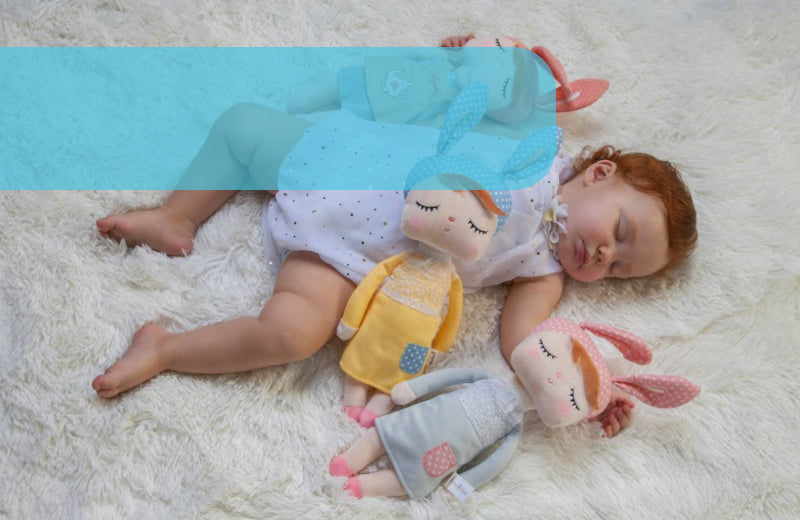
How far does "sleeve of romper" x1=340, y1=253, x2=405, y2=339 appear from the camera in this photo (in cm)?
101

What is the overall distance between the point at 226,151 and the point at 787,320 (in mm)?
954

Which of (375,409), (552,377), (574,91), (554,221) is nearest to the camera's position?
(552,377)

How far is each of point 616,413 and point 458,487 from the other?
267 mm

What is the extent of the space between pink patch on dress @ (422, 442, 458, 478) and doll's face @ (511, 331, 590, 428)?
138 mm

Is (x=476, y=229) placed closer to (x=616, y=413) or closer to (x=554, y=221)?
(x=554, y=221)

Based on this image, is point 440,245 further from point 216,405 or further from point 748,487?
point 748,487

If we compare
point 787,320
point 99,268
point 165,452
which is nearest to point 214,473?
point 165,452

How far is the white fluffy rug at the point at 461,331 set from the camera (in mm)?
934

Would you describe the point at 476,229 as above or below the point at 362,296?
above

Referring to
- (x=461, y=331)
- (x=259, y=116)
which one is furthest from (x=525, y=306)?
(x=259, y=116)

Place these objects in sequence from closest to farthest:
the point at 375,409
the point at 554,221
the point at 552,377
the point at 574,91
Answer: the point at 552,377, the point at 375,409, the point at 554,221, the point at 574,91

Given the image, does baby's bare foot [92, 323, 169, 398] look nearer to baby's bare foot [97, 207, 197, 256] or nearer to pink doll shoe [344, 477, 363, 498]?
baby's bare foot [97, 207, 197, 256]

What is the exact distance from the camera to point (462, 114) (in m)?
0.99

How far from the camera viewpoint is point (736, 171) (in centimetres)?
124
